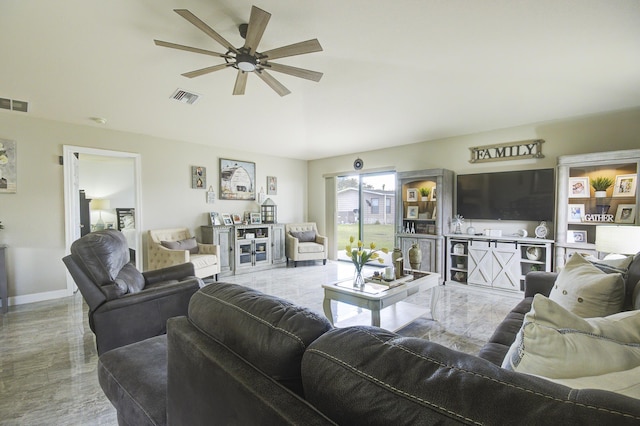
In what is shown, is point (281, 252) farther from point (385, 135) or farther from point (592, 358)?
point (592, 358)

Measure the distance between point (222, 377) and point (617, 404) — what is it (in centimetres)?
82

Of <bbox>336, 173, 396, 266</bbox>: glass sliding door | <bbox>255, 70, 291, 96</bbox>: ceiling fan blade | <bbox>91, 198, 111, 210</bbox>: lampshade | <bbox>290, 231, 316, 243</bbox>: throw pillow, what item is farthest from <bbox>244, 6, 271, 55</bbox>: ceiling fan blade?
<bbox>91, 198, 111, 210</bbox>: lampshade

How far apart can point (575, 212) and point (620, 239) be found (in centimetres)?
177

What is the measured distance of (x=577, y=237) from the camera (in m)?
3.90

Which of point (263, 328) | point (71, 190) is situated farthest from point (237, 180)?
point (263, 328)

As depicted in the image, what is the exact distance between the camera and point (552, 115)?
154 inches

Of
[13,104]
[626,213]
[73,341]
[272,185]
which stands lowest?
[73,341]

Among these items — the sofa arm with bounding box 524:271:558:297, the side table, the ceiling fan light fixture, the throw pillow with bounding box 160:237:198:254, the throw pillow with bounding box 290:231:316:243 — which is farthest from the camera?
the throw pillow with bounding box 290:231:316:243

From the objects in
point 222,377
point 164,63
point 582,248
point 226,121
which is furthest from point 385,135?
point 222,377

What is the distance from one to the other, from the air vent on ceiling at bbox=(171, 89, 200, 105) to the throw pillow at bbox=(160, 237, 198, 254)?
7.47ft

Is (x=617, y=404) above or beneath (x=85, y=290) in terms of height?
above

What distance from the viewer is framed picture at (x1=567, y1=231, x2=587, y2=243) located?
388cm

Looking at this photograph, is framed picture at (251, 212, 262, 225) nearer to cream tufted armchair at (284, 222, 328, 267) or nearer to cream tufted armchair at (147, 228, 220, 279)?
cream tufted armchair at (284, 222, 328, 267)

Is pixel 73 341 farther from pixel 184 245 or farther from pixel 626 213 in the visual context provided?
pixel 626 213
